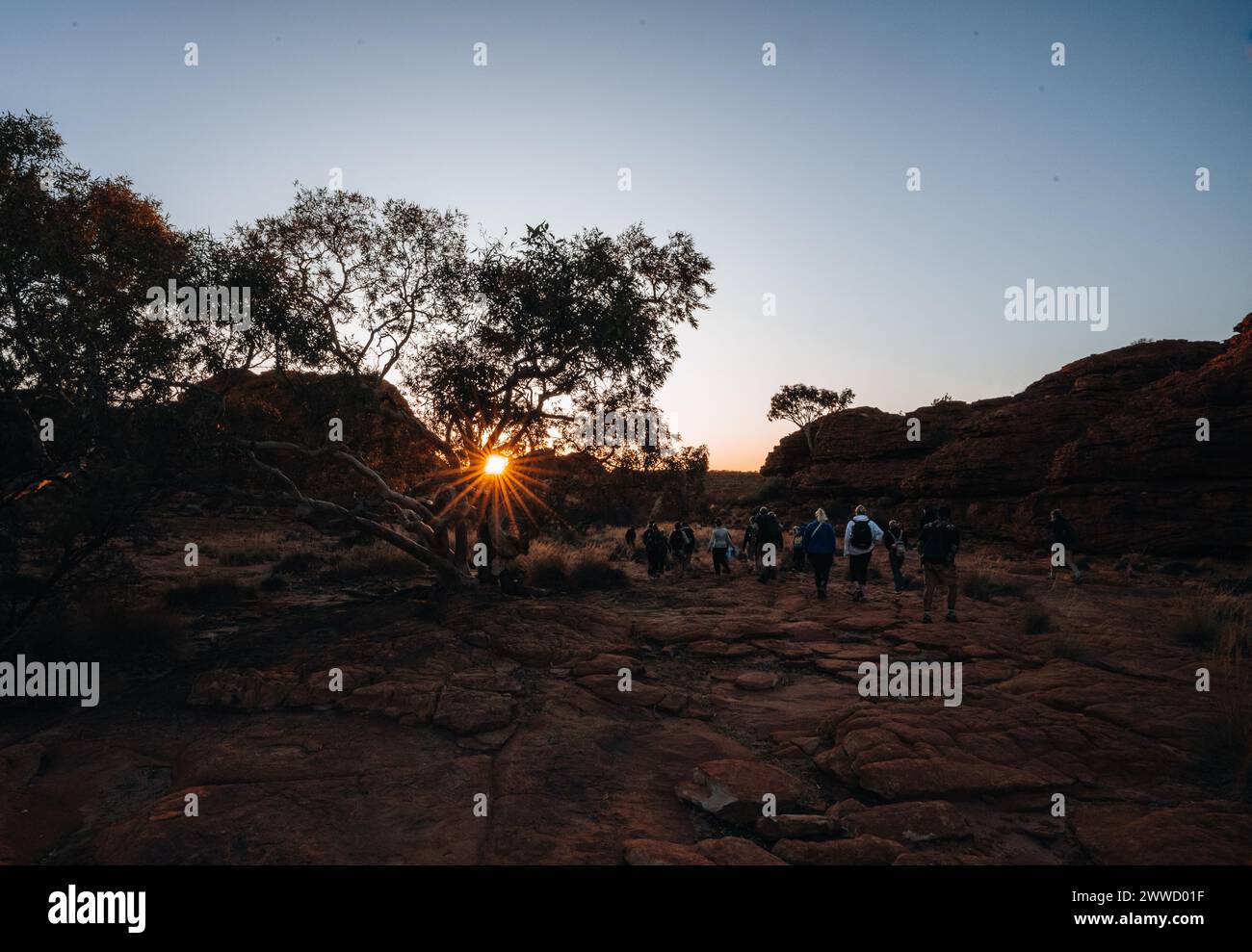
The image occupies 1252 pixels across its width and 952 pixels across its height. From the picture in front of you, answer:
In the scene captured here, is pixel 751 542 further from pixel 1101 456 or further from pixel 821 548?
pixel 1101 456

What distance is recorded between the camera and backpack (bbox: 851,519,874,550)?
13289 mm

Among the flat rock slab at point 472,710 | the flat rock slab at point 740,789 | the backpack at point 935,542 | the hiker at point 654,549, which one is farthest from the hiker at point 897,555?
the flat rock slab at point 472,710

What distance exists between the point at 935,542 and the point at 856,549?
7.54 feet

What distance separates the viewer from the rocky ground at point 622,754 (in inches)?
181

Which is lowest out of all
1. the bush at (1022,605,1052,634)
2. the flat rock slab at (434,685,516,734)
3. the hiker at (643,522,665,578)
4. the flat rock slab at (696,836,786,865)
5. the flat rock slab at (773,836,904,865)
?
the flat rock slab at (434,685,516,734)

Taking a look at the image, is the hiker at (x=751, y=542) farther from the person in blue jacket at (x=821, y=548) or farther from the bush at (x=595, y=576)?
the person in blue jacket at (x=821, y=548)

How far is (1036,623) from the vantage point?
11.0 metres

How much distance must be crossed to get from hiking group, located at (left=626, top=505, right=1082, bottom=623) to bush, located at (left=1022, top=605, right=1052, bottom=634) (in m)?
1.16

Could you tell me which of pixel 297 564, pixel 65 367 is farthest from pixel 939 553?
pixel 297 564

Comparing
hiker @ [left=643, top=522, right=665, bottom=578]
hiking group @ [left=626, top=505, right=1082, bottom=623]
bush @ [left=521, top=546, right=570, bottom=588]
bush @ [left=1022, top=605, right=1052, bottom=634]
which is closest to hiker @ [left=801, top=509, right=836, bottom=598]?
hiking group @ [left=626, top=505, right=1082, bottom=623]

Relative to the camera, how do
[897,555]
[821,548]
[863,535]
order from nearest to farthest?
[863,535]
[821,548]
[897,555]

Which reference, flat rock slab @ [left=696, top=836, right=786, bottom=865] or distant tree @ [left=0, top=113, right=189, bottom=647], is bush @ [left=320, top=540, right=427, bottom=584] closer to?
distant tree @ [left=0, top=113, right=189, bottom=647]

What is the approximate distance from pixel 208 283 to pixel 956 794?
13119 millimetres
